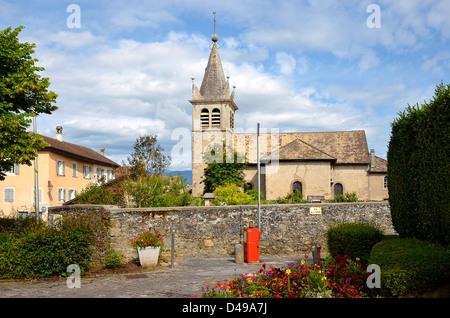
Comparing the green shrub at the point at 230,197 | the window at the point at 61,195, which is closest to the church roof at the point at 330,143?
the green shrub at the point at 230,197

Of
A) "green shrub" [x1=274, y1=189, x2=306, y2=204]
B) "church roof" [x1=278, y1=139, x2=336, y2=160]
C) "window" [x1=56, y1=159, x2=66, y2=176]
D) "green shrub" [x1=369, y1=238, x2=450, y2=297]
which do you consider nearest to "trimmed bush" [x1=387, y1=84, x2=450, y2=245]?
"green shrub" [x1=369, y1=238, x2=450, y2=297]

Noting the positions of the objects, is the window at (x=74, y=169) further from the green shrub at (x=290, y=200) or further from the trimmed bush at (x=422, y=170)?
the trimmed bush at (x=422, y=170)

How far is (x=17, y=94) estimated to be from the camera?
46.6ft

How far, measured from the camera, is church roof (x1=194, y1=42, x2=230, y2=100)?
41.1m

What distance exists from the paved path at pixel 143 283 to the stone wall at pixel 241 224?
1710 millimetres

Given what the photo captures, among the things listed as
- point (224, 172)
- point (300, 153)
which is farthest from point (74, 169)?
point (300, 153)

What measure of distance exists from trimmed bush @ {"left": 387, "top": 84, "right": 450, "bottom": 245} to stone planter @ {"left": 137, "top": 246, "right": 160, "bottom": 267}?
24.0ft

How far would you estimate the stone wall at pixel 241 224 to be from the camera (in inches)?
565

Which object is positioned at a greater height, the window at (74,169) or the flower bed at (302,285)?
the window at (74,169)

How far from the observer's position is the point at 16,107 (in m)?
15.1

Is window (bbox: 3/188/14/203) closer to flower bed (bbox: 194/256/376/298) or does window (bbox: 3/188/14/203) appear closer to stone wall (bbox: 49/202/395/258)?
Result: stone wall (bbox: 49/202/395/258)
